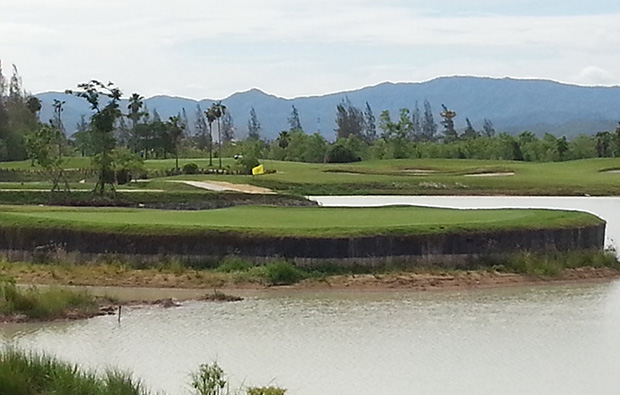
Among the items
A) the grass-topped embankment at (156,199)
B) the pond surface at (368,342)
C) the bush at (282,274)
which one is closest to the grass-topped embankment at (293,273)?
the bush at (282,274)

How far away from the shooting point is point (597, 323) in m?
20.1

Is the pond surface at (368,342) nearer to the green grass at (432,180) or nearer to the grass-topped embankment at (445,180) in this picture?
the green grass at (432,180)

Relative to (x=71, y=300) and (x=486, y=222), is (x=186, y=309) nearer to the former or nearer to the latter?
(x=71, y=300)

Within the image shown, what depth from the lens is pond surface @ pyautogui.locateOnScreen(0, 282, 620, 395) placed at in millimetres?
15492

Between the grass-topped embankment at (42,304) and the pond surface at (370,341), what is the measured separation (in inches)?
23.3

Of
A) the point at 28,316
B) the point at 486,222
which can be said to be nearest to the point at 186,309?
the point at 28,316

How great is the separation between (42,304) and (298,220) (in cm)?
1063

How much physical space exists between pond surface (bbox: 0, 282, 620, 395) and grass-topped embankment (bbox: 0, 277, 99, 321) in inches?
20.6

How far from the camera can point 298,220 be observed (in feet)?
97.5

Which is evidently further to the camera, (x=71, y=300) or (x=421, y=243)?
(x=421, y=243)

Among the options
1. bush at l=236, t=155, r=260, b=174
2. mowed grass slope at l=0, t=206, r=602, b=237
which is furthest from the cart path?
mowed grass slope at l=0, t=206, r=602, b=237

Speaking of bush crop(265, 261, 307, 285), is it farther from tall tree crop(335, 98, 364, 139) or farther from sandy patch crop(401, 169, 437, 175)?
tall tree crop(335, 98, 364, 139)

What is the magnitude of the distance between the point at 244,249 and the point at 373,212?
7.70 m

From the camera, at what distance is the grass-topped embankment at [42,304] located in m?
20.0
